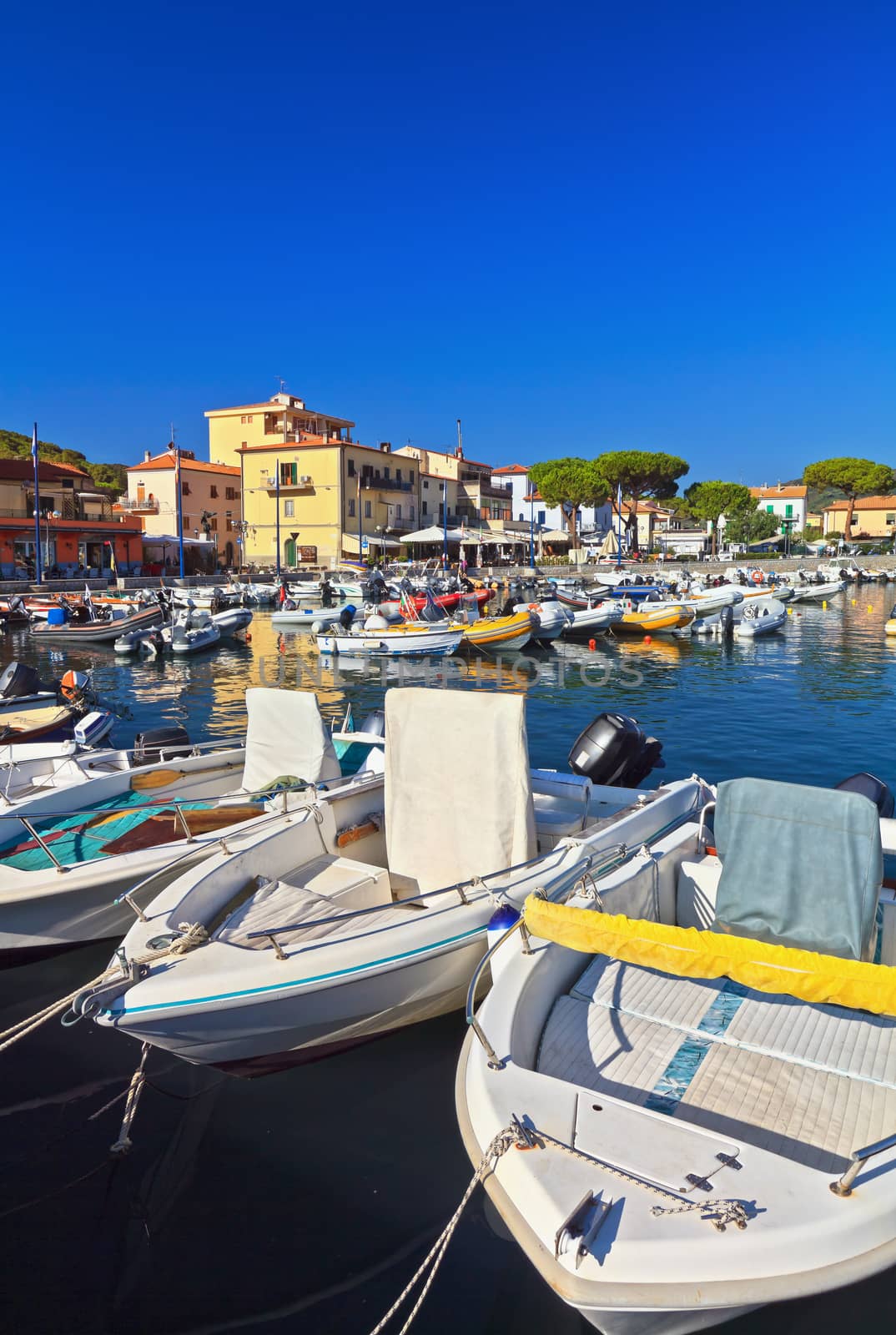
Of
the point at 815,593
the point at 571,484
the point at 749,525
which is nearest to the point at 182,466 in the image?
the point at 571,484

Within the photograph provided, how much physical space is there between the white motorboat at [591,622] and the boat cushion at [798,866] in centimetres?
2850

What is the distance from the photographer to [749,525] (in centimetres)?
9112

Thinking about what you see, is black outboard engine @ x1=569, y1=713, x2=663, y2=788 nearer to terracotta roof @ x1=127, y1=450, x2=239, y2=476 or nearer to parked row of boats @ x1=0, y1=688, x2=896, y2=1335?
parked row of boats @ x1=0, y1=688, x2=896, y2=1335

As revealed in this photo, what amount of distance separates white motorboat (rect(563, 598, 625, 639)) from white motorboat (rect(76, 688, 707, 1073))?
26599mm

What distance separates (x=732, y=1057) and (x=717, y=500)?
92.3 m

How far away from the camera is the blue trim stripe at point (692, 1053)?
4.03 metres

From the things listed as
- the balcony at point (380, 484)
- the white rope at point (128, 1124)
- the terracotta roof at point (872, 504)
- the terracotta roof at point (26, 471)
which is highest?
the terracotta roof at point (872, 504)

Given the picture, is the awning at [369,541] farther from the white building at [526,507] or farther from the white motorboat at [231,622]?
the white building at [526,507]

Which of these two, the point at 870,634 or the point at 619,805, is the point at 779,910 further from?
the point at 870,634

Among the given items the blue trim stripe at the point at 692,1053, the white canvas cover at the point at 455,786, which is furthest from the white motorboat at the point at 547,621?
the blue trim stripe at the point at 692,1053

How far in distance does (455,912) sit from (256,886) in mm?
1711

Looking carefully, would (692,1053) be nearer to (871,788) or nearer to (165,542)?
(871,788)

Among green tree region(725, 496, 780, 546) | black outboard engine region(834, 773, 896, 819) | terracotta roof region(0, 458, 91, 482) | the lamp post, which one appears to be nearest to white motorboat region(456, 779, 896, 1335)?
black outboard engine region(834, 773, 896, 819)

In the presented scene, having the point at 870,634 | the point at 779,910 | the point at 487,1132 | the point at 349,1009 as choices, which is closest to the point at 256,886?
the point at 349,1009
